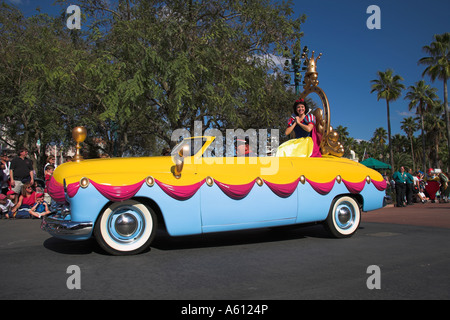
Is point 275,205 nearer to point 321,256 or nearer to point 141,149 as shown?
point 321,256

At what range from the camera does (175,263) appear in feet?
13.1

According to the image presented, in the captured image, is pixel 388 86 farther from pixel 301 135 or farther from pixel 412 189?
pixel 301 135

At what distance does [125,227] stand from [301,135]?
3.51 meters

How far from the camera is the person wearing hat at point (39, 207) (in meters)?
9.01

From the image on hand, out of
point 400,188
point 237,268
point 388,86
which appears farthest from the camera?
Answer: point 388,86

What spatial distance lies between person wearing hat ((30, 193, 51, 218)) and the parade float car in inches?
193

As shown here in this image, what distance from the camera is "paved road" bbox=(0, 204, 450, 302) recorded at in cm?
299

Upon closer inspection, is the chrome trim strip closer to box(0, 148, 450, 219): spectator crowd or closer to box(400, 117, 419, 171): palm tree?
box(0, 148, 450, 219): spectator crowd

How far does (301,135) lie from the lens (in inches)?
253

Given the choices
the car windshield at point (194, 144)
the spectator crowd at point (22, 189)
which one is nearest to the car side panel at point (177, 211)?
the car windshield at point (194, 144)

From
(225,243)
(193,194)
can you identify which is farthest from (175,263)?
(225,243)

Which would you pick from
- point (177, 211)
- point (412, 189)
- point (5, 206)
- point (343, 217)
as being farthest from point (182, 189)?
point (412, 189)

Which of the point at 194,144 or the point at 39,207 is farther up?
the point at 194,144

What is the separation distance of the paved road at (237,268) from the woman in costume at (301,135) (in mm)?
1392
